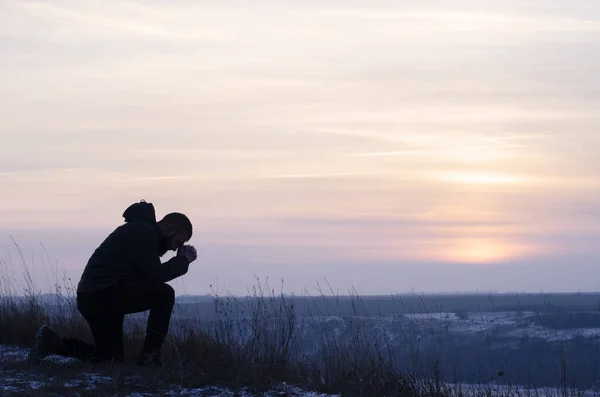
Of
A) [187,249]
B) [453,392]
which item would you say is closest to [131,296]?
[187,249]

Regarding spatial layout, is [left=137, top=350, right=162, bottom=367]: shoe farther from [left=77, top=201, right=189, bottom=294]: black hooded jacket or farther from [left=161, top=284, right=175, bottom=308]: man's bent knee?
[left=77, top=201, right=189, bottom=294]: black hooded jacket

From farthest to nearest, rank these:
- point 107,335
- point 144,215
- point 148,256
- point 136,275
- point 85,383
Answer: point 107,335 → point 136,275 → point 144,215 → point 148,256 → point 85,383

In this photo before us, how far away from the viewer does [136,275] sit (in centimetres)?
765

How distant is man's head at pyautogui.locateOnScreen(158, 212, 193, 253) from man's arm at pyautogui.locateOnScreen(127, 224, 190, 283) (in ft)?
0.57

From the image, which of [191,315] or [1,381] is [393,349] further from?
[1,381]

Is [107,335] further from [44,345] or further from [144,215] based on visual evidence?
[144,215]

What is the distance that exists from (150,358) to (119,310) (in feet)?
1.82

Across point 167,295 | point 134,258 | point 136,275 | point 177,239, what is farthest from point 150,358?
point 177,239

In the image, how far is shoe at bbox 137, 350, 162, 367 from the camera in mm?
7691

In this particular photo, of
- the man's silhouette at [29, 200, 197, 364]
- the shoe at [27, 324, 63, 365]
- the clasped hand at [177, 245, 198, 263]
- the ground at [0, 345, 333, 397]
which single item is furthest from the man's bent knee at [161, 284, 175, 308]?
the shoe at [27, 324, 63, 365]

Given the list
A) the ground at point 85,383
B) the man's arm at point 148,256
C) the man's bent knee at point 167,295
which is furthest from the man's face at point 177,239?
the ground at point 85,383

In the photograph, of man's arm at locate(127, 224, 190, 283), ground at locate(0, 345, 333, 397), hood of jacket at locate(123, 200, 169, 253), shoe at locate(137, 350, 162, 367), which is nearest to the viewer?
ground at locate(0, 345, 333, 397)

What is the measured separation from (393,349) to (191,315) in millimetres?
2745

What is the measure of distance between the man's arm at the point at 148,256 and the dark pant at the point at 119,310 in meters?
0.19
